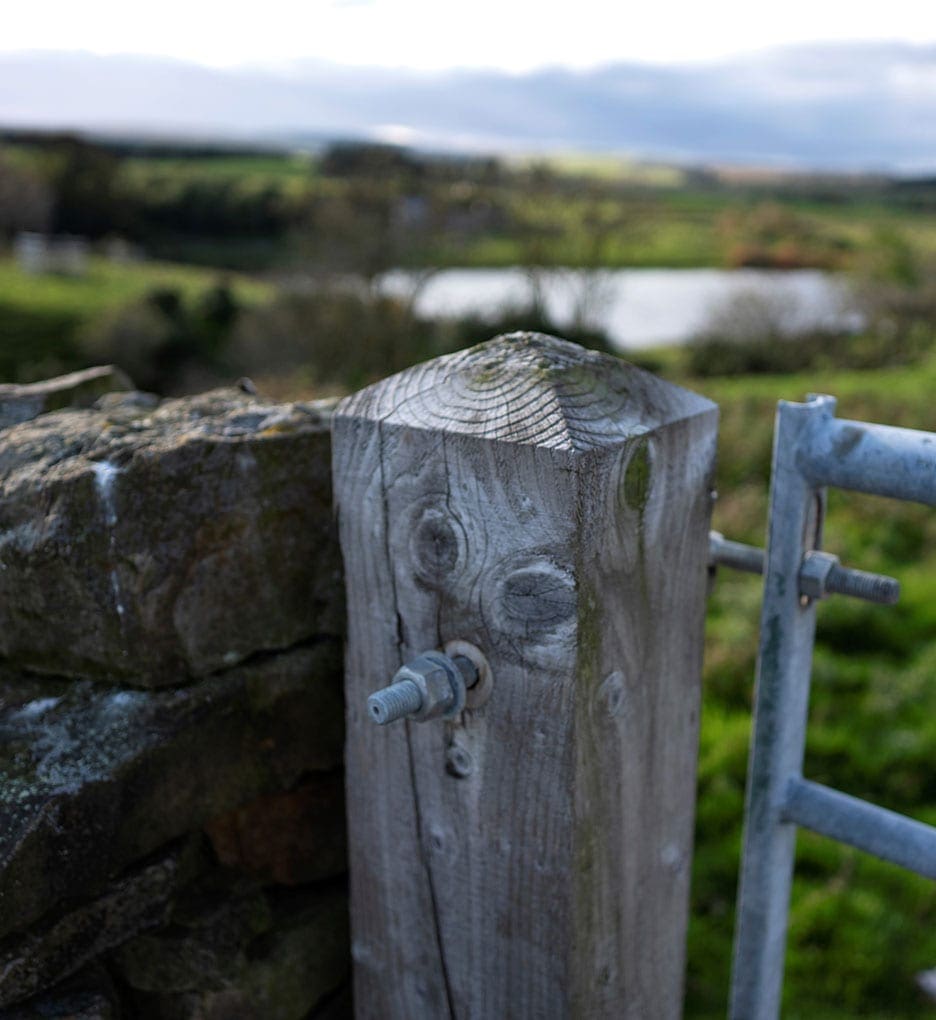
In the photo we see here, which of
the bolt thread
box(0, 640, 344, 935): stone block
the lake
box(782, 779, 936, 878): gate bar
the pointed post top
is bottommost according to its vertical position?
the lake

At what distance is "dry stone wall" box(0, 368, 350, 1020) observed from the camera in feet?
3.87

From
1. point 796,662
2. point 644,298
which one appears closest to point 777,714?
point 796,662

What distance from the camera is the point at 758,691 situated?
4.29 ft

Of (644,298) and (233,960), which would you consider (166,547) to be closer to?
(233,960)

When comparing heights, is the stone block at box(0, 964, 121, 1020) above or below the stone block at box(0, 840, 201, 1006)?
below

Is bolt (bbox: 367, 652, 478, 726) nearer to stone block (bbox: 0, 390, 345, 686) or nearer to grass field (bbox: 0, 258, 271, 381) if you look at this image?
stone block (bbox: 0, 390, 345, 686)

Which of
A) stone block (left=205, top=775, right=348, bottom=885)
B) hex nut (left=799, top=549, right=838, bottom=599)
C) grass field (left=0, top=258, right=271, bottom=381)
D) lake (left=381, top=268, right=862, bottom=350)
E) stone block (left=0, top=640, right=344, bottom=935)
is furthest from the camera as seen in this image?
lake (left=381, top=268, right=862, bottom=350)

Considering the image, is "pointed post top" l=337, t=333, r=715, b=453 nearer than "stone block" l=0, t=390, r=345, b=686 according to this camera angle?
Yes

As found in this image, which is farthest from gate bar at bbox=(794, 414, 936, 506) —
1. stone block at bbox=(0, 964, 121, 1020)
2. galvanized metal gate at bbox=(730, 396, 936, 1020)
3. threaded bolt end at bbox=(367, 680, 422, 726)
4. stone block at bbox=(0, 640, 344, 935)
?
stone block at bbox=(0, 964, 121, 1020)

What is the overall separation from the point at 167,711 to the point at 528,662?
47cm

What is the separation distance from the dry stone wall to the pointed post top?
0.77 feet

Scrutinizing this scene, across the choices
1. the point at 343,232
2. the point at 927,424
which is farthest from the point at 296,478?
the point at 343,232

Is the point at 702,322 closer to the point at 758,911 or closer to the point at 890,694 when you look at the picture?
the point at 890,694

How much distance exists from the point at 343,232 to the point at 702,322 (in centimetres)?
630
